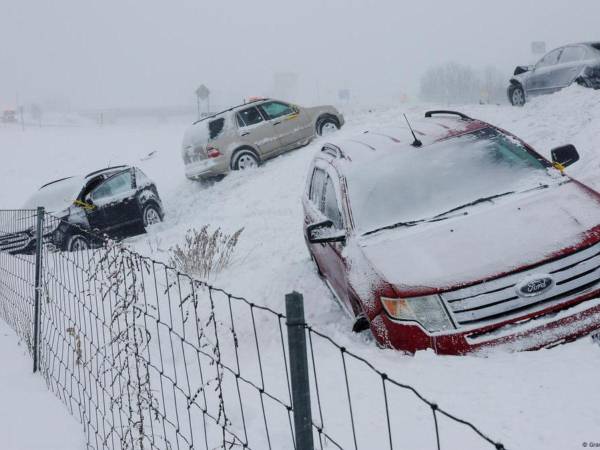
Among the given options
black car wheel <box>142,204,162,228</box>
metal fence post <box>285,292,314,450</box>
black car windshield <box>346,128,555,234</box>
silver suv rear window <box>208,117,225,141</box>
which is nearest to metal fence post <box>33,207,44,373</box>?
black car windshield <box>346,128,555,234</box>

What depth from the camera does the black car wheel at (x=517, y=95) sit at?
15.2m

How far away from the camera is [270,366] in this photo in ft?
15.1

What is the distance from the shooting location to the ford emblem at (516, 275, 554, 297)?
364 cm

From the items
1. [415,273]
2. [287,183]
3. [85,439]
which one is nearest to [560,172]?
[415,273]

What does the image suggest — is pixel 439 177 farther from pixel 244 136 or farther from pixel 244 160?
pixel 244 160

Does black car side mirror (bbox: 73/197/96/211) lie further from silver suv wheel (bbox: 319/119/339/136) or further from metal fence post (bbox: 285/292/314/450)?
metal fence post (bbox: 285/292/314/450)

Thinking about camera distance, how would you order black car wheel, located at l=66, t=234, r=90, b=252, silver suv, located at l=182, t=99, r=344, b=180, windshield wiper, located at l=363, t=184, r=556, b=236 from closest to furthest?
1. windshield wiper, located at l=363, t=184, r=556, b=236
2. black car wheel, located at l=66, t=234, r=90, b=252
3. silver suv, located at l=182, t=99, r=344, b=180

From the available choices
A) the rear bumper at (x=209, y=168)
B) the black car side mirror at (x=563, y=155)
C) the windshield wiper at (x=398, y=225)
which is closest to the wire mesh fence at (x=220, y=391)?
the windshield wiper at (x=398, y=225)

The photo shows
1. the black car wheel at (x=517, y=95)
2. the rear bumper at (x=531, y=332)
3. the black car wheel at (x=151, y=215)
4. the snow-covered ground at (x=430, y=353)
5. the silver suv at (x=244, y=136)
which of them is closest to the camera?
the snow-covered ground at (x=430, y=353)

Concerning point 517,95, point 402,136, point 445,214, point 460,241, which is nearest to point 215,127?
point 517,95

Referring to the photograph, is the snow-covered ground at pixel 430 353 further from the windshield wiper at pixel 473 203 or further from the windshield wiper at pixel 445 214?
the windshield wiper at pixel 473 203

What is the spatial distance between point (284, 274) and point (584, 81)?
9441 millimetres

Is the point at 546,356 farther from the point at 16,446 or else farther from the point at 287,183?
the point at 287,183

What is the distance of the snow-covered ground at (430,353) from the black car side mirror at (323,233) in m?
0.83
